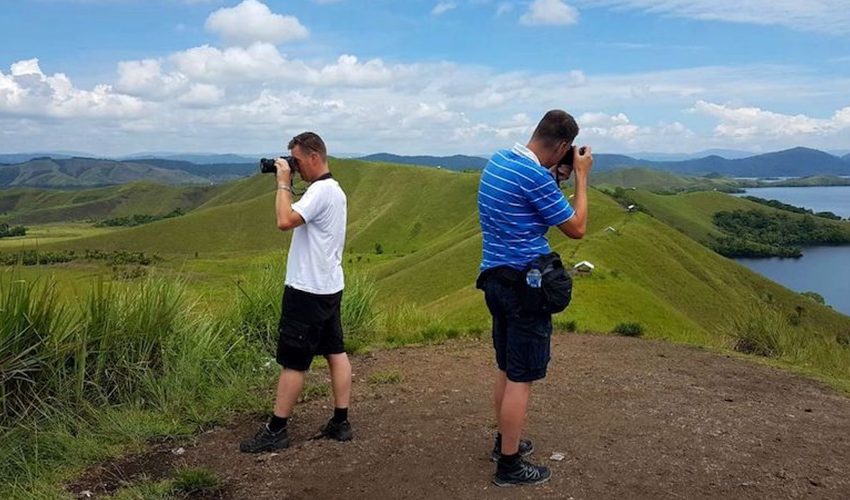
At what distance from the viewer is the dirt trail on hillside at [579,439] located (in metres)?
4.64

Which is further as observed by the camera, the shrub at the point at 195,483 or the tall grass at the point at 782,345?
the tall grass at the point at 782,345

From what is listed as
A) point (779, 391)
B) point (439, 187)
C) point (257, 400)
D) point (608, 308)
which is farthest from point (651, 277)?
point (439, 187)

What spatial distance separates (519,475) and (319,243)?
6.61 ft

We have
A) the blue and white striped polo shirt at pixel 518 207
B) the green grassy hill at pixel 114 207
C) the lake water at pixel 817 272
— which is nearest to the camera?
the blue and white striped polo shirt at pixel 518 207

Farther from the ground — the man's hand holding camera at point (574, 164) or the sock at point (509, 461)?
the man's hand holding camera at point (574, 164)

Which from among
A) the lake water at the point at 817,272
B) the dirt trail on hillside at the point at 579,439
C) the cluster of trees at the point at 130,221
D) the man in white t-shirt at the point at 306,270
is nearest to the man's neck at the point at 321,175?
the man in white t-shirt at the point at 306,270

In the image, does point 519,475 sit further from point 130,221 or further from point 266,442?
point 130,221

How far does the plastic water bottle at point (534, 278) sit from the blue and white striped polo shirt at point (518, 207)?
11 centimetres

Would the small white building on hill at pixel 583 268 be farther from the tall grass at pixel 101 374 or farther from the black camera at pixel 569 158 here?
the black camera at pixel 569 158

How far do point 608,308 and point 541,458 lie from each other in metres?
22.1

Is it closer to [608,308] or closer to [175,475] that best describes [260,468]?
[175,475]

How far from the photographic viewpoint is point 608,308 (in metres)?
26.4

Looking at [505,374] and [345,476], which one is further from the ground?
[505,374]

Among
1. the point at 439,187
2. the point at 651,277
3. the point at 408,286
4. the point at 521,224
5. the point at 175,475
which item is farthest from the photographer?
the point at 439,187
